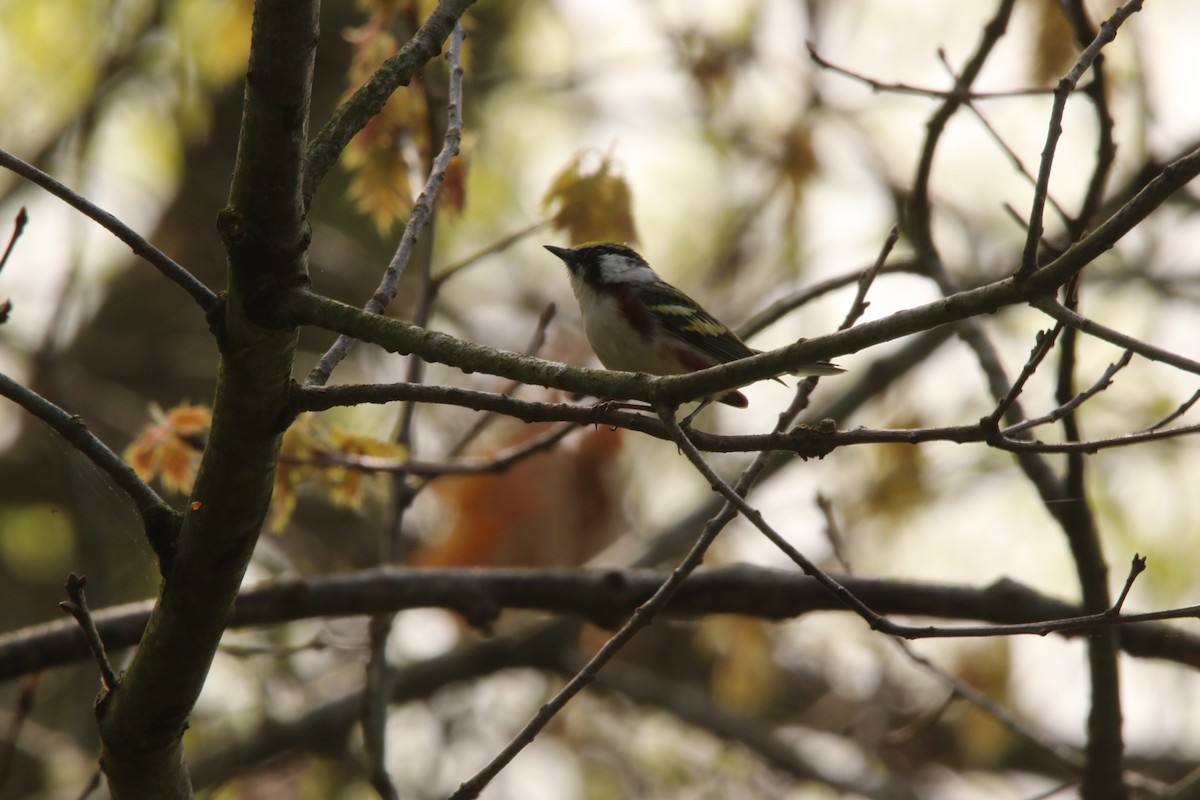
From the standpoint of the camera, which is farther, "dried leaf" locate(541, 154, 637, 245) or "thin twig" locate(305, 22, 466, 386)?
"dried leaf" locate(541, 154, 637, 245)

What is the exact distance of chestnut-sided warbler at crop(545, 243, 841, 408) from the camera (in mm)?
4426

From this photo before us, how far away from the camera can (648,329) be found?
4.46 meters

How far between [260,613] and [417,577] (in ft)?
1.83

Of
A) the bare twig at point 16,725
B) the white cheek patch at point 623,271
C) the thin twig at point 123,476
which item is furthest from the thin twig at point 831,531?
the bare twig at point 16,725

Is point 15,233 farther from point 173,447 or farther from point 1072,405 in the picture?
point 1072,405

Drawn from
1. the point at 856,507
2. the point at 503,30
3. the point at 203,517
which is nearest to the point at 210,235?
the point at 503,30

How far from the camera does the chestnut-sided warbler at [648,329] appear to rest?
4426 millimetres

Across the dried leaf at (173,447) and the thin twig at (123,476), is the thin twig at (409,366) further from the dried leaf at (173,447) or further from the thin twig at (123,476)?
the dried leaf at (173,447)

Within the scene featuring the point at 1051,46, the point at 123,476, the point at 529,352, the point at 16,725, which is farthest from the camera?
the point at 1051,46

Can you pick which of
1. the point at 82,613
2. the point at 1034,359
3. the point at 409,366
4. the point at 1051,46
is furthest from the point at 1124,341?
the point at 1051,46

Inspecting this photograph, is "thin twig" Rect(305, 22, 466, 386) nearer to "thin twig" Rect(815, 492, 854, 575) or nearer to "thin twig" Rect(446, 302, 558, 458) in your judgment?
"thin twig" Rect(446, 302, 558, 458)

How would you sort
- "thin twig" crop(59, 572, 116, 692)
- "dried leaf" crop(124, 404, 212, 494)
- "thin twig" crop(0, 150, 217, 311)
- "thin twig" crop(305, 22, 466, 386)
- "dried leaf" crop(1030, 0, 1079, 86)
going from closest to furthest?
"thin twig" crop(0, 150, 217, 311), "thin twig" crop(59, 572, 116, 692), "thin twig" crop(305, 22, 466, 386), "dried leaf" crop(124, 404, 212, 494), "dried leaf" crop(1030, 0, 1079, 86)

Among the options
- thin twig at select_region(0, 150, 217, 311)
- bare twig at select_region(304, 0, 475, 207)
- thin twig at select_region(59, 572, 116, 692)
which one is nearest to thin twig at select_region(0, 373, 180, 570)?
thin twig at select_region(59, 572, 116, 692)

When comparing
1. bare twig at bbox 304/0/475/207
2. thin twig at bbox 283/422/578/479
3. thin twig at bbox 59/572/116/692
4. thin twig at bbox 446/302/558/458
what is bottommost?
thin twig at bbox 59/572/116/692
